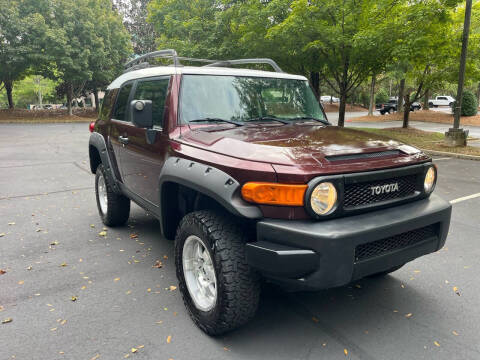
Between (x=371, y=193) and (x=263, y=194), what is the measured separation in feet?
2.43

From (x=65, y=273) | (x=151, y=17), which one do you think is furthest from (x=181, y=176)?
(x=151, y=17)

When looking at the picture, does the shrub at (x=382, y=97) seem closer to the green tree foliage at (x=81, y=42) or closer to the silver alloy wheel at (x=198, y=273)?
the green tree foliage at (x=81, y=42)

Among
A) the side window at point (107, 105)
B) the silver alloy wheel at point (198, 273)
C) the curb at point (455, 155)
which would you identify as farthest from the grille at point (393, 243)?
the curb at point (455, 155)

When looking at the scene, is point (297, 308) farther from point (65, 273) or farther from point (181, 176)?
point (65, 273)

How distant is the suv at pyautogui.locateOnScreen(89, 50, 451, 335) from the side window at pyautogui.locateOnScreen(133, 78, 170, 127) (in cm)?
2

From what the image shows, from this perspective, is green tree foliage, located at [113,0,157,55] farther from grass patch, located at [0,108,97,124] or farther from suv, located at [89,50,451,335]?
→ suv, located at [89,50,451,335]

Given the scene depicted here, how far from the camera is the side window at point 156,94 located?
11.8ft

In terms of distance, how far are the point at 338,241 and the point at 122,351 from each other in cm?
165

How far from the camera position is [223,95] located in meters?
3.56

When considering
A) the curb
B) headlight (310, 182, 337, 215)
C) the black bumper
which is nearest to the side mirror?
the black bumper

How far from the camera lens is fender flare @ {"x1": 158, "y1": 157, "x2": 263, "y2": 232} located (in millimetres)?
2477

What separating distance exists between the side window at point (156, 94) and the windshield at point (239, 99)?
0.24m

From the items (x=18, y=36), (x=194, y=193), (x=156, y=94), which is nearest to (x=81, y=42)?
(x=18, y=36)

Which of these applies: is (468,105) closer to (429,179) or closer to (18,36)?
(429,179)
